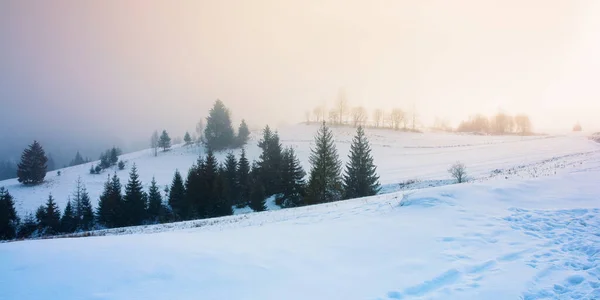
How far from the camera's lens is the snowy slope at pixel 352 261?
6.08 meters

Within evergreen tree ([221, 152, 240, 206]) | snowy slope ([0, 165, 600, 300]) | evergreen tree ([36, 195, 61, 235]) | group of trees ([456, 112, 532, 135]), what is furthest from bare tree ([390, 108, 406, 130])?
snowy slope ([0, 165, 600, 300])

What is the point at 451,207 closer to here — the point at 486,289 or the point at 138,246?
the point at 486,289

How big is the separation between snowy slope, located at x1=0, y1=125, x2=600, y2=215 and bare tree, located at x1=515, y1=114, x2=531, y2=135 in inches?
1818

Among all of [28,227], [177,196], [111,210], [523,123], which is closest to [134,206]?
[111,210]

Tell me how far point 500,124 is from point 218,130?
12054cm

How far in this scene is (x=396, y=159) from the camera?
64375 mm

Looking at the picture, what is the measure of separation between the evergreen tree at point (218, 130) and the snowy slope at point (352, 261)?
225 ft

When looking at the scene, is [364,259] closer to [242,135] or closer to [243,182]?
[243,182]

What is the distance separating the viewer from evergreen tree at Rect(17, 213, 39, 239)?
40.3 metres

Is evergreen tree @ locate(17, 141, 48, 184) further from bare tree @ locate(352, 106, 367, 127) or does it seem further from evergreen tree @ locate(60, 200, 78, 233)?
bare tree @ locate(352, 106, 367, 127)

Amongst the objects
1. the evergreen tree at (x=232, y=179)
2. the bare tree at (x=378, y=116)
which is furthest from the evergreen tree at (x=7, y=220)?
the bare tree at (x=378, y=116)

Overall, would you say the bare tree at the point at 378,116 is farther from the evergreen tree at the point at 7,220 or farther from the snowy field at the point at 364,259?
the snowy field at the point at 364,259

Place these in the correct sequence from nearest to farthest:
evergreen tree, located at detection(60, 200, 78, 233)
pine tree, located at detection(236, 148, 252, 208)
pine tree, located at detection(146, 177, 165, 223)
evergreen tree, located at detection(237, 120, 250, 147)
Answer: evergreen tree, located at detection(60, 200, 78, 233), pine tree, located at detection(146, 177, 165, 223), pine tree, located at detection(236, 148, 252, 208), evergreen tree, located at detection(237, 120, 250, 147)

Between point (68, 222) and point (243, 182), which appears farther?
point (243, 182)
